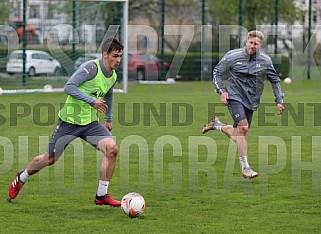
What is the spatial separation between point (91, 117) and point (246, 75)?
115 inches

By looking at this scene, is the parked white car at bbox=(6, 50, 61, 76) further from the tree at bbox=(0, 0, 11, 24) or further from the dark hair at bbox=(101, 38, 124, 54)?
the dark hair at bbox=(101, 38, 124, 54)

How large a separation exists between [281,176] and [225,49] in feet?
65.9

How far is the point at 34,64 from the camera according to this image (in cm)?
2564

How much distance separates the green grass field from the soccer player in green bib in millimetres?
→ 368

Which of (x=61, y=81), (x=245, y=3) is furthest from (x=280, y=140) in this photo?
(x=245, y=3)

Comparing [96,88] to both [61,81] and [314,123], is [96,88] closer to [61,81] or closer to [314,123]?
[314,123]

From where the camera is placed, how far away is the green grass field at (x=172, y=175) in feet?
29.3

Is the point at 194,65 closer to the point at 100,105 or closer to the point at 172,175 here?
the point at 172,175

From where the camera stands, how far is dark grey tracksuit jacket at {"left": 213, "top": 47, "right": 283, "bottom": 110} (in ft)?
38.9

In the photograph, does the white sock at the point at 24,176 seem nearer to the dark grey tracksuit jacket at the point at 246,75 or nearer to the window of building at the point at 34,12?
the dark grey tracksuit jacket at the point at 246,75

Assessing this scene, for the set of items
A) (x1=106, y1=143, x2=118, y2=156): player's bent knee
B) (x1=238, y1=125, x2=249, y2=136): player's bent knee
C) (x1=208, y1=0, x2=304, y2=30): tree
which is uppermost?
(x1=208, y1=0, x2=304, y2=30): tree

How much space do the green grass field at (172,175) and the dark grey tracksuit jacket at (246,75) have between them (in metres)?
1.13

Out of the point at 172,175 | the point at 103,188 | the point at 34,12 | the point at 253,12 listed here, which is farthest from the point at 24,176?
the point at 253,12

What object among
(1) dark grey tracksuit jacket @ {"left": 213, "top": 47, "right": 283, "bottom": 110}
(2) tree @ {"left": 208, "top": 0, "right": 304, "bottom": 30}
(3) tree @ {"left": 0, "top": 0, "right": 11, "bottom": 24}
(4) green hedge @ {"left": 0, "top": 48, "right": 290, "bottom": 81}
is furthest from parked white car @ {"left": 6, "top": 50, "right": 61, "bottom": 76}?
(1) dark grey tracksuit jacket @ {"left": 213, "top": 47, "right": 283, "bottom": 110}
